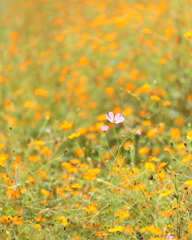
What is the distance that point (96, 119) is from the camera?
3.25 meters

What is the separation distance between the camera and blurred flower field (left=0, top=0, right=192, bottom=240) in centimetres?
170

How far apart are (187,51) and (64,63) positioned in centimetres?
132


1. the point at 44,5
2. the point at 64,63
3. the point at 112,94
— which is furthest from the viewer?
the point at 44,5

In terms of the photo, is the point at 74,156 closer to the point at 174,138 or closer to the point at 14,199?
the point at 174,138

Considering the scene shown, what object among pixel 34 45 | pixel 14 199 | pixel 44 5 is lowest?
pixel 44 5

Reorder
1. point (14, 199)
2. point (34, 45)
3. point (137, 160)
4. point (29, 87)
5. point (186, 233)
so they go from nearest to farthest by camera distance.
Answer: point (186, 233) → point (14, 199) → point (137, 160) → point (29, 87) → point (34, 45)

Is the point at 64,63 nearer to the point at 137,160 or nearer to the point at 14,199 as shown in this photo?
the point at 137,160

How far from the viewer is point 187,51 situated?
10.2ft

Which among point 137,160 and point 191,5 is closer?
point 137,160

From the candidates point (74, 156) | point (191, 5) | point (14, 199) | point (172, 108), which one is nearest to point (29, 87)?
point (74, 156)

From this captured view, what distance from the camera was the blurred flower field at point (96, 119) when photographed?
5.59 feet

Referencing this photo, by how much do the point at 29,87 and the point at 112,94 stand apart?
768 mm

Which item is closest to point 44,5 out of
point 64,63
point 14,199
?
point 64,63

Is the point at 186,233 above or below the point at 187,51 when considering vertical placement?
above
